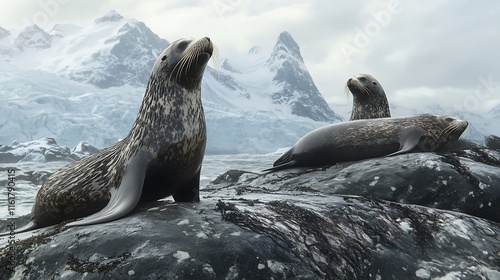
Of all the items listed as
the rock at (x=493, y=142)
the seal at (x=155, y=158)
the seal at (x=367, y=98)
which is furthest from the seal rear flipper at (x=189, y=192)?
the rock at (x=493, y=142)

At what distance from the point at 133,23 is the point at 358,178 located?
18677 cm

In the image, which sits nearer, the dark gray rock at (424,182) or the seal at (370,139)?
the dark gray rock at (424,182)

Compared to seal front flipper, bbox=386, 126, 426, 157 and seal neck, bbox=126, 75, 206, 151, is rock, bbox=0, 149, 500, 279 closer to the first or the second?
seal neck, bbox=126, 75, 206, 151

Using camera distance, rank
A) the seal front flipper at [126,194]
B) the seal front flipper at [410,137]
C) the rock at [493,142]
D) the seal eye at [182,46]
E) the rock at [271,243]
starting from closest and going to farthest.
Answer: the rock at [271,243] → the seal front flipper at [126,194] → the seal eye at [182,46] → the seal front flipper at [410,137] → the rock at [493,142]

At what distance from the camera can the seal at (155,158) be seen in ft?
14.5

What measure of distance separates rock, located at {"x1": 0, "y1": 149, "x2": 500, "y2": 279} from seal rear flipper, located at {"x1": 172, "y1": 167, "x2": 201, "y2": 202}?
0.40m

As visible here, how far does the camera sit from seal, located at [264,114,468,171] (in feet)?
27.3

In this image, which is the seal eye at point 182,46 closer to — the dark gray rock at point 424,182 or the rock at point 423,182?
the rock at point 423,182

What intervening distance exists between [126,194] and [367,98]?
7.95 metres

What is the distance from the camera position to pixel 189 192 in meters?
4.55

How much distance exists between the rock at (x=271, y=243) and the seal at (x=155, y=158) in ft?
1.30

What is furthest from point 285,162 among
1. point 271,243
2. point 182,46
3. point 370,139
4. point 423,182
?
point 271,243

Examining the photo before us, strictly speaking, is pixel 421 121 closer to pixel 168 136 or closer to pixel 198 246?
pixel 168 136

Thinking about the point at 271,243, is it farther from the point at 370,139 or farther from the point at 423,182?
the point at 370,139
